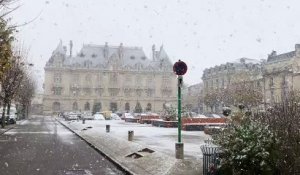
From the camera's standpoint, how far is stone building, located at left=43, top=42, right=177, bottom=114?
433ft

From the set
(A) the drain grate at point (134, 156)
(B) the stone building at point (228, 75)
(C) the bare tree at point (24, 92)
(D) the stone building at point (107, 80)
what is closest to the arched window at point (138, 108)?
(D) the stone building at point (107, 80)

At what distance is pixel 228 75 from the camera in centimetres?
10775

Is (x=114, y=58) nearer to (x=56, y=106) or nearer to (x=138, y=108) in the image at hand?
(x=138, y=108)

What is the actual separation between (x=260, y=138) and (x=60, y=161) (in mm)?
9216

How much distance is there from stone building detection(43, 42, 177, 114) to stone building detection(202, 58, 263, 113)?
18.0 m

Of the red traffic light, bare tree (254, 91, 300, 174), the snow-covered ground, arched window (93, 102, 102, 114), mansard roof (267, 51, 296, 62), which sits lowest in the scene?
the snow-covered ground

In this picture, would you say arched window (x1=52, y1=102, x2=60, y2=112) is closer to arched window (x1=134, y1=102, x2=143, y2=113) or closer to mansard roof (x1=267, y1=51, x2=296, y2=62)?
arched window (x1=134, y1=102, x2=143, y2=113)

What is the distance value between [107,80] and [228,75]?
40.9 meters

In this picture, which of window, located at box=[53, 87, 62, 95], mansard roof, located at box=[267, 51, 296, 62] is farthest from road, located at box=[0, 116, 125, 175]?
window, located at box=[53, 87, 62, 95]

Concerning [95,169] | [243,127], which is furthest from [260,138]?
[95,169]

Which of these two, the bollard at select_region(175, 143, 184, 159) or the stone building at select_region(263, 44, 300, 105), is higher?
the stone building at select_region(263, 44, 300, 105)

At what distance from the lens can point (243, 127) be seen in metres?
11.4

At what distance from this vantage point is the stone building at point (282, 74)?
7572 centimetres

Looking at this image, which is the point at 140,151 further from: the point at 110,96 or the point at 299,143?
the point at 110,96
